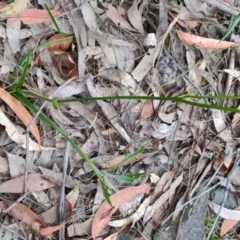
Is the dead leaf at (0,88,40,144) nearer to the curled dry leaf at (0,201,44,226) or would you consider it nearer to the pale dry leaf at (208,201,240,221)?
the curled dry leaf at (0,201,44,226)

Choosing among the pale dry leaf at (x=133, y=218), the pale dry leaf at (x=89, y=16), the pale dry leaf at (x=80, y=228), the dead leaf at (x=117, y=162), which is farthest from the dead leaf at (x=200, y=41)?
the pale dry leaf at (x=80, y=228)

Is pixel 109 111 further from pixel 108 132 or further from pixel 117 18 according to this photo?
pixel 117 18

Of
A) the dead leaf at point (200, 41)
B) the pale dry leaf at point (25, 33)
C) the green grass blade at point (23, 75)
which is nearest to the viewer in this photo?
the green grass blade at point (23, 75)

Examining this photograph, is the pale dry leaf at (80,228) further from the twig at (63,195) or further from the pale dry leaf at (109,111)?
the pale dry leaf at (109,111)

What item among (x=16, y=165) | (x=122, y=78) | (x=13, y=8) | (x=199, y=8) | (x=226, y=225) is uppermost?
(x=13, y=8)

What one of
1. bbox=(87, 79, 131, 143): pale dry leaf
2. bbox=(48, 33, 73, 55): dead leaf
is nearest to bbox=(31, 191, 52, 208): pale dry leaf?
bbox=(87, 79, 131, 143): pale dry leaf

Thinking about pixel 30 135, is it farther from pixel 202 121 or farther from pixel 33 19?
pixel 202 121

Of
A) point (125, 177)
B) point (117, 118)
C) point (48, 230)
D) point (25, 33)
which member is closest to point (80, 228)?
point (48, 230)
